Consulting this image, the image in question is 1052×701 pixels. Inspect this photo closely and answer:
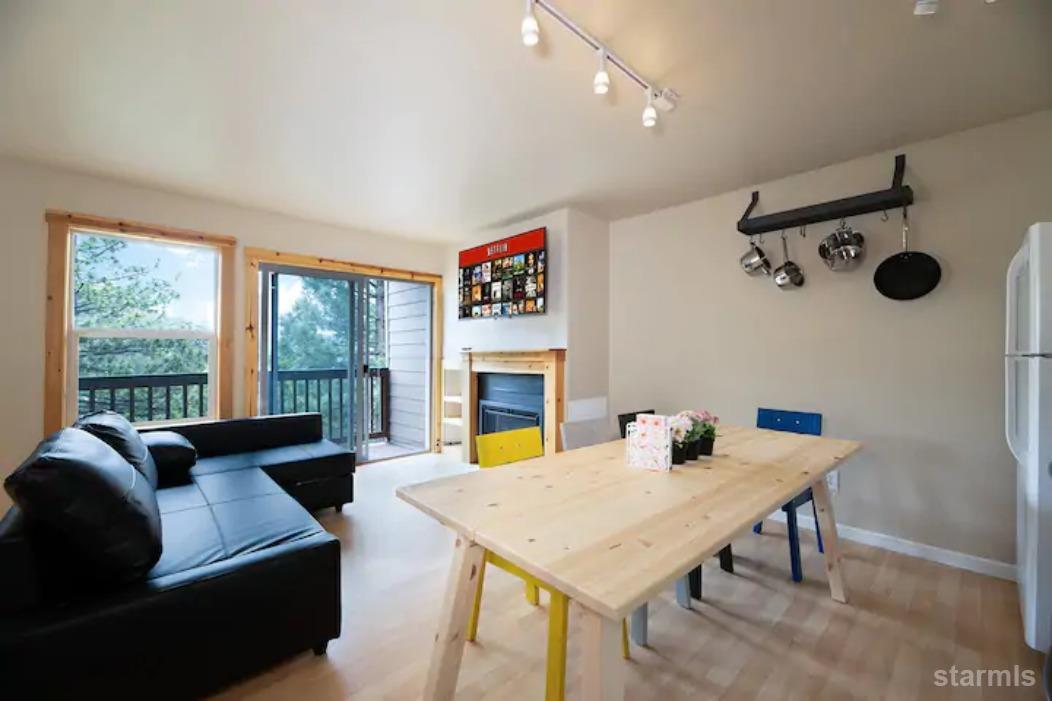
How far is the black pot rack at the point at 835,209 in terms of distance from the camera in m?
2.44

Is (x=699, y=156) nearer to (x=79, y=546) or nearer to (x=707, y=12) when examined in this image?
(x=707, y=12)

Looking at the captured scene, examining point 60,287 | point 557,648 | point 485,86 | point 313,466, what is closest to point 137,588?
point 557,648

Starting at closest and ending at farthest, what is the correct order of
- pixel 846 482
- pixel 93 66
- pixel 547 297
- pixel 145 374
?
1. pixel 93 66
2. pixel 846 482
3. pixel 145 374
4. pixel 547 297

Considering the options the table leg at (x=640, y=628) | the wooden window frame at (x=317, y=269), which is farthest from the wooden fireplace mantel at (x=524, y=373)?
the table leg at (x=640, y=628)

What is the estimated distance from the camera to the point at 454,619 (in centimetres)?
129

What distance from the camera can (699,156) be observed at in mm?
2674

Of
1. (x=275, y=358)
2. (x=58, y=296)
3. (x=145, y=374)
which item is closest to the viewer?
(x=58, y=296)

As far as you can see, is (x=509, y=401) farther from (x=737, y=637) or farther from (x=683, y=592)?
(x=737, y=637)

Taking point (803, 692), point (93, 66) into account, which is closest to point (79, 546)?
point (93, 66)

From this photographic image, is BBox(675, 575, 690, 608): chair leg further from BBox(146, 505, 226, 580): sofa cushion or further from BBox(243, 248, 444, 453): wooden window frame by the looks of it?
BBox(243, 248, 444, 453): wooden window frame

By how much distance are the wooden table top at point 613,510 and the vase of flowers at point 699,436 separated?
0.18ft

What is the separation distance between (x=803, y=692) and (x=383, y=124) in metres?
3.11

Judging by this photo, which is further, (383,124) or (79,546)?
(383,124)

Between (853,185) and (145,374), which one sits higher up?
(853,185)
